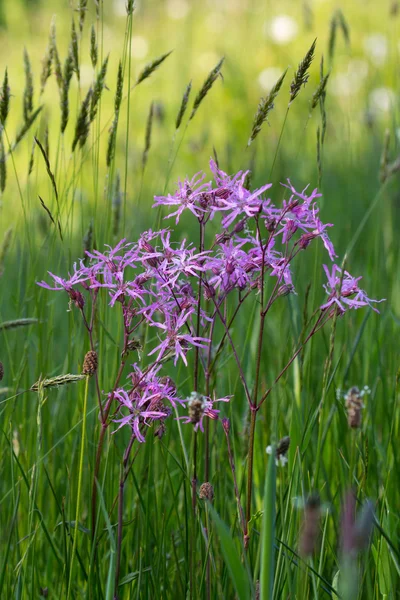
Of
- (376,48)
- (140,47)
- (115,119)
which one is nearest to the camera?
(115,119)

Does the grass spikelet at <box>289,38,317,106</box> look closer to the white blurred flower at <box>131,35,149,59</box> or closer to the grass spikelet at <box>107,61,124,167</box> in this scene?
the grass spikelet at <box>107,61,124,167</box>

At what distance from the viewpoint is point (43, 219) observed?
2.07 metres

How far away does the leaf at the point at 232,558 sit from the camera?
0.78 metres

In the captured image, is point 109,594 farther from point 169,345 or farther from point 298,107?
point 298,107

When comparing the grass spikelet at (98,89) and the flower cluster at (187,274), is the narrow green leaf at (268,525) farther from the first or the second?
the grass spikelet at (98,89)

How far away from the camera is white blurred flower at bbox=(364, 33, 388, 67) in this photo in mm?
5027

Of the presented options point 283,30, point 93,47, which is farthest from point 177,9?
point 93,47

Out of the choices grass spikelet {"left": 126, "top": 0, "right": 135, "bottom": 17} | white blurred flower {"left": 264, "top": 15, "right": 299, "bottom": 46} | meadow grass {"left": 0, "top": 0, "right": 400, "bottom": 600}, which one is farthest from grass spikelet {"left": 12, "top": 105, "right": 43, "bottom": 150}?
white blurred flower {"left": 264, "top": 15, "right": 299, "bottom": 46}

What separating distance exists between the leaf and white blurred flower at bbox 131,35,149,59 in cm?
597

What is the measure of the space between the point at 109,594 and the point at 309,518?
0.41 meters

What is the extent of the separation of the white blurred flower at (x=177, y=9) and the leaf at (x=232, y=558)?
6874 millimetres

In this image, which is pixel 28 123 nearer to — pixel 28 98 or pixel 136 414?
pixel 28 98

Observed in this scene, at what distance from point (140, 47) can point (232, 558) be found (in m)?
6.52

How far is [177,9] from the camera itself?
7.68m
